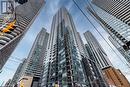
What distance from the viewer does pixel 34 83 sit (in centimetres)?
10325

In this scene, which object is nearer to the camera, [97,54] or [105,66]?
[105,66]

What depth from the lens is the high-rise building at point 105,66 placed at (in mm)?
98012

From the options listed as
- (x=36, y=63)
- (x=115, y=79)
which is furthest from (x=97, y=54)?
(x=36, y=63)

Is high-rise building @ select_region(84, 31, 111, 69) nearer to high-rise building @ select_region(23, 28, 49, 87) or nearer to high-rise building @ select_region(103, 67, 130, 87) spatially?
high-rise building @ select_region(103, 67, 130, 87)

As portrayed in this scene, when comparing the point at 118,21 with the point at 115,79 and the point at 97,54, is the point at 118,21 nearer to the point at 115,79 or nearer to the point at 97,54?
the point at 115,79

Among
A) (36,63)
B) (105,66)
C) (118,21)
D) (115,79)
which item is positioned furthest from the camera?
(36,63)

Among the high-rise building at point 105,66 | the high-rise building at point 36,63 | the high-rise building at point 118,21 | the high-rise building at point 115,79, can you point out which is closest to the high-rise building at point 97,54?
the high-rise building at point 105,66

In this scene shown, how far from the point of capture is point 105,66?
117 m

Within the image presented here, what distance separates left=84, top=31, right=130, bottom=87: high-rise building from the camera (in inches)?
3859

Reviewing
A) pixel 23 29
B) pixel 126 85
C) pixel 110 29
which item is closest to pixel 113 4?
pixel 110 29

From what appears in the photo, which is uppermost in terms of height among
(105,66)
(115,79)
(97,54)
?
(97,54)

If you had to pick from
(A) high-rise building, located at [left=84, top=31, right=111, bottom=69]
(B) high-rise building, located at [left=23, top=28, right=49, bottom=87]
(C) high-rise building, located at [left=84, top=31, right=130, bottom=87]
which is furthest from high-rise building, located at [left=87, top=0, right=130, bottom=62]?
(B) high-rise building, located at [left=23, top=28, right=49, bottom=87]

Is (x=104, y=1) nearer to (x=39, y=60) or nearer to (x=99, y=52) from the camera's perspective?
(x=99, y=52)

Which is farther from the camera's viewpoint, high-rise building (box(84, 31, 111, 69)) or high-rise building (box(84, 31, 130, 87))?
high-rise building (box(84, 31, 111, 69))
